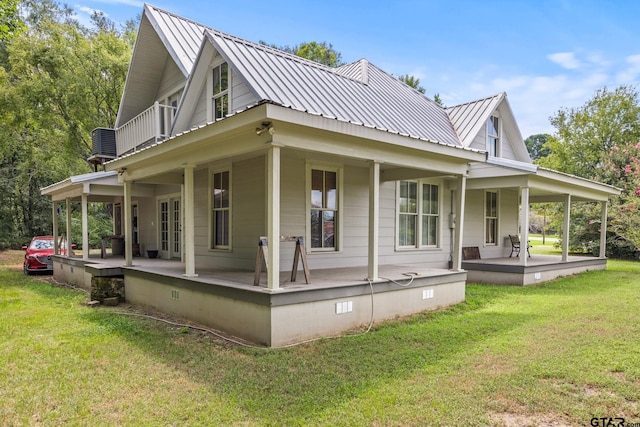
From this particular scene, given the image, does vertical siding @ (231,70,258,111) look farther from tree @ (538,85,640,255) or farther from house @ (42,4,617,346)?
tree @ (538,85,640,255)

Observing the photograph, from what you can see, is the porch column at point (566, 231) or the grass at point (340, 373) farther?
the porch column at point (566, 231)

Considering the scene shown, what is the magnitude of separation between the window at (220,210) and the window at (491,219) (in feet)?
27.4

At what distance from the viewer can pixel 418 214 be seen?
10312 millimetres

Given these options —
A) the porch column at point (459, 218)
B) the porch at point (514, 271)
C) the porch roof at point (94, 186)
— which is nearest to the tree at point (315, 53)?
the porch roof at point (94, 186)

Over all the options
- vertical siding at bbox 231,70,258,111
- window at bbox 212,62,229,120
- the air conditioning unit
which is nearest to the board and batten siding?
vertical siding at bbox 231,70,258,111

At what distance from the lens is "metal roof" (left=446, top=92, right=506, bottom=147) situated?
38.2ft

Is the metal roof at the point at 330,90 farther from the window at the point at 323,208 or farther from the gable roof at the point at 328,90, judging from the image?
the window at the point at 323,208

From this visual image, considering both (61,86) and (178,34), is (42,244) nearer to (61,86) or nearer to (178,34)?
(61,86)

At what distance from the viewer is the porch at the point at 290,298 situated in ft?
16.8

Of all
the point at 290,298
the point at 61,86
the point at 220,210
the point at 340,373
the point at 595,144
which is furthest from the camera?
the point at 595,144

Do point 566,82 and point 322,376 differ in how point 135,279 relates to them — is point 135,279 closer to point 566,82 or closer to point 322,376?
point 322,376

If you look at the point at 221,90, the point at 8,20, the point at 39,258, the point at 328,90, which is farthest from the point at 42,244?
the point at 328,90

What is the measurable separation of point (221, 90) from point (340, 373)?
265 inches

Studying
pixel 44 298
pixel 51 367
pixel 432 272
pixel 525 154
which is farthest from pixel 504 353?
pixel 525 154
